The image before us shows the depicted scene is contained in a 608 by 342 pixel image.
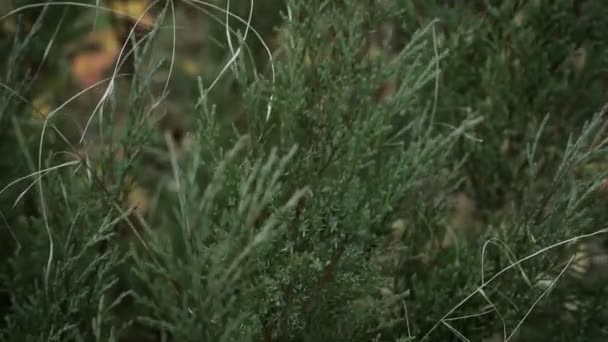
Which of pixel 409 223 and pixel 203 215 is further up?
pixel 203 215

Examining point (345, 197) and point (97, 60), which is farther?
point (97, 60)

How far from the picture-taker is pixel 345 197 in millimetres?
1418

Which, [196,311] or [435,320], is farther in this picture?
[435,320]

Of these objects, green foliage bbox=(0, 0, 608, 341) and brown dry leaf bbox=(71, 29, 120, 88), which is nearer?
green foliage bbox=(0, 0, 608, 341)

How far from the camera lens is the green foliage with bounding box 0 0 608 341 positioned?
128 cm

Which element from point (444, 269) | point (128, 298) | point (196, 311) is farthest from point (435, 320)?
point (128, 298)

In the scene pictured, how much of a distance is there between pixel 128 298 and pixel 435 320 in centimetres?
112

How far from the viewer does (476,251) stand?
5.64 ft

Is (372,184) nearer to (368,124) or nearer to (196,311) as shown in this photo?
(368,124)

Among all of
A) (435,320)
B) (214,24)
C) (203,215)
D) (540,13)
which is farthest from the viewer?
(214,24)

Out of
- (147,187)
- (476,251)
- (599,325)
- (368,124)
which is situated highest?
(368,124)

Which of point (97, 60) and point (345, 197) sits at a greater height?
point (345, 197)

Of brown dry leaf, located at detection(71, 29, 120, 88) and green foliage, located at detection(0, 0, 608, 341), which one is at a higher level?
green foliage, located at detection(0, 0, 608, 341)

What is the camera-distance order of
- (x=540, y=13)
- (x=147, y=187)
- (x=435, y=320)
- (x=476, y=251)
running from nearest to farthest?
(x=435, y=320) → (x=476, y=251) → (x=540, y=13) → (x=147, y=187)
